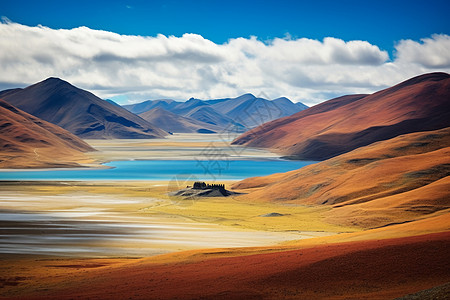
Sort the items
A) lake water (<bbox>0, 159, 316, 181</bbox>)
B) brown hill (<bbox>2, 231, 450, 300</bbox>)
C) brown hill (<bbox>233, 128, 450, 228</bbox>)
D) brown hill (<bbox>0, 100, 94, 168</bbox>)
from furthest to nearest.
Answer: brown hill (<bbox>0, 100, 94, 168</bbox>), lake water (<bbox>0, 159, 316, 181</bbox>), brown hill (<bbox>233, 128, 450, 228</bbox>), brown hill (<bbox>2, 231, 450, 300</bbox>)

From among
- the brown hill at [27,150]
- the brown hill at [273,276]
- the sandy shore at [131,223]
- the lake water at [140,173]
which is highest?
→ the brown hill at [27,150]

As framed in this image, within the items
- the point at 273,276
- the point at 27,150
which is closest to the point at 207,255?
the point at 273,276

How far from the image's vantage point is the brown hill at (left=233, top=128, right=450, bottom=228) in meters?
62.3

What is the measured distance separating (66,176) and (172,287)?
104428 mm

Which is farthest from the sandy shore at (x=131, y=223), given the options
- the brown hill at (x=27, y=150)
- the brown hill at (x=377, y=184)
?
the brown hill at (x=27, y=150)

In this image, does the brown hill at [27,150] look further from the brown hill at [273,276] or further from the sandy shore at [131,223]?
the brown hill at [273,276]

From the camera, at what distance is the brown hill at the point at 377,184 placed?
6228cm

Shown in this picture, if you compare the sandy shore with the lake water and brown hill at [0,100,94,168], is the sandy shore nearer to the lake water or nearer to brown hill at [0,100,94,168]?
the lake water

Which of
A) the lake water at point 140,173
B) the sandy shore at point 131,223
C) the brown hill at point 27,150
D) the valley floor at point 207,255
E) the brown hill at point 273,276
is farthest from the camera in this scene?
the brown hill at point 27,150

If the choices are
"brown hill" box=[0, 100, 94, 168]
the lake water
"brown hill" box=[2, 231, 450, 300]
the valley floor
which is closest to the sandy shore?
the valley floor

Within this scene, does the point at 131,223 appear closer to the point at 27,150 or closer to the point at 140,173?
the point at 140,173

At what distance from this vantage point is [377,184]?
7900 cm

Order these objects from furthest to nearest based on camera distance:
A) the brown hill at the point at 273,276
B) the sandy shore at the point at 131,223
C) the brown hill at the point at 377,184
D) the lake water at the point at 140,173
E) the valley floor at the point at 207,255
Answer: the lake water at the point at 140,173, the brown hill at the point at 377,184, the sandy shore at the point at 131,223, the valley floor at the point at 207,255, the brown hill at the point at 273,276

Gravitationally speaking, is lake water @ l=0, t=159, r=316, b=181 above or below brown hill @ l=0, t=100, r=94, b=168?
below
